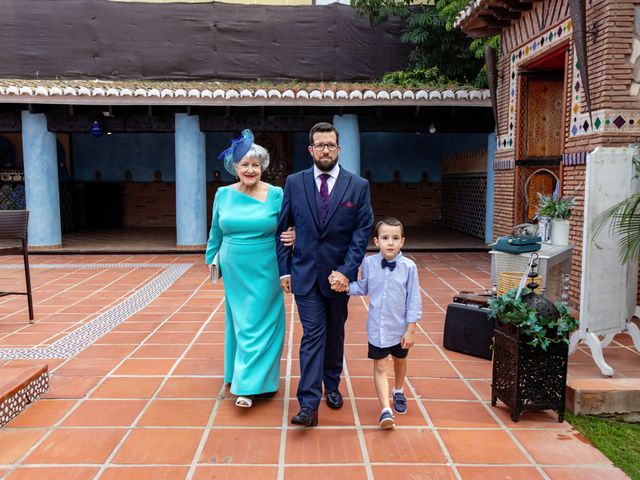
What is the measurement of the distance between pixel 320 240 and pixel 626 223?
2.41 meters

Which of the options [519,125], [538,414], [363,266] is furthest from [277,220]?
[519,125]

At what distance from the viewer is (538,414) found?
376cm

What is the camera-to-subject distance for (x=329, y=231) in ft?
11.3

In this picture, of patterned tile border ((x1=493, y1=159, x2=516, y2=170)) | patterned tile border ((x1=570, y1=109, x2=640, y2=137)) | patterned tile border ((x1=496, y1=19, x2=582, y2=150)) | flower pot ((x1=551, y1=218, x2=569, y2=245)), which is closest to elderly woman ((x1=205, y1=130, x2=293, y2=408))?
flower pot ((x1=551, y1=218, x2=569, y2=245))

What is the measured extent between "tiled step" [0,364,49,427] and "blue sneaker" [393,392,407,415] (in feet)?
8.00

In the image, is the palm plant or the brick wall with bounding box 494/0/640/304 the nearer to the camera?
the palm plant

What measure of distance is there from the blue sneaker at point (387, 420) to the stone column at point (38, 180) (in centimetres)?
996

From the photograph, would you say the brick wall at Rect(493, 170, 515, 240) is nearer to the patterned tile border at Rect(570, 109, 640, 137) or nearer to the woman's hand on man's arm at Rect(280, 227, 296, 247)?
the patterned tile border at Rect(570, 109, 640, 137)

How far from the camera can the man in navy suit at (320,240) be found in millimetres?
3436

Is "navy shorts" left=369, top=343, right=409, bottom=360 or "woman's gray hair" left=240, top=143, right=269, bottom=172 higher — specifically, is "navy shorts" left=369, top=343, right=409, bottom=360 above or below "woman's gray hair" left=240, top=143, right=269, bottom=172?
below

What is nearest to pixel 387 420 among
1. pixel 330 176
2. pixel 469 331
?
pixel 330 176

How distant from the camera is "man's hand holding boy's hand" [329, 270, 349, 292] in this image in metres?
3.38

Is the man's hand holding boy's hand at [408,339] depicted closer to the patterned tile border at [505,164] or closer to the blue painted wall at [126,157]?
the patterned tile border at [505,164]

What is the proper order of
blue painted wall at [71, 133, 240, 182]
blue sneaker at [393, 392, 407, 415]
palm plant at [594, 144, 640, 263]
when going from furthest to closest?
blue painted wall at [71, 133, 240, 182] < palm plant at [594, 144, 640, 263] < blue sneaker at [393, 392, 407, 415]
